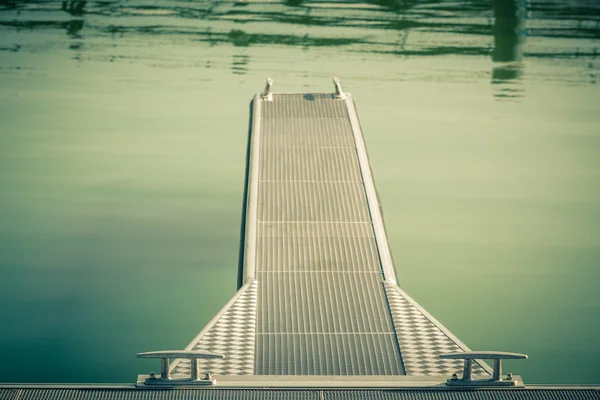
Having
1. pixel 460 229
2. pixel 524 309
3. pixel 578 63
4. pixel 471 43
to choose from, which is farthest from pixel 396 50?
pixel 524 309

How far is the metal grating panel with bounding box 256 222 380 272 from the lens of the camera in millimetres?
5160

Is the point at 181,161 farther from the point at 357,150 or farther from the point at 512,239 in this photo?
the point at 512,239

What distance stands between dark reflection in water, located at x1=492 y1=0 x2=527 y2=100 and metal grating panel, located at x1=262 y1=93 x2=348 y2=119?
2042 mm

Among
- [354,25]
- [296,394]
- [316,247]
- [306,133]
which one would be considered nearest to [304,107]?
[306,133]

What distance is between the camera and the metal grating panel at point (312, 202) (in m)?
5.77

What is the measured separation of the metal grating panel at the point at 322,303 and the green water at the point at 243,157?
548 millimetres

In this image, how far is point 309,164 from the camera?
655cm

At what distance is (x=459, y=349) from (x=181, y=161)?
12.5 feet

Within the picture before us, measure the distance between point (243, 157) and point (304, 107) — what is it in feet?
2.67

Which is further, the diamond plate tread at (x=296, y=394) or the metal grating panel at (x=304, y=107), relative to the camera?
the metal grating panel at (x=304, y=107)

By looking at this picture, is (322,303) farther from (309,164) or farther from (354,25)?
(354,25)

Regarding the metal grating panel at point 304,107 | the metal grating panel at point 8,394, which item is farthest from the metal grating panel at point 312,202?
the metal grating panel at point 8,394

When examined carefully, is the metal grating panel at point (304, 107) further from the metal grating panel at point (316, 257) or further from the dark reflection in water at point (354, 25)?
the dark reflection in water at point (354, 25)

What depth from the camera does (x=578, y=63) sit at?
9.84 metres
